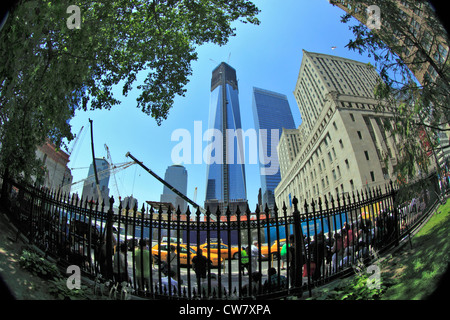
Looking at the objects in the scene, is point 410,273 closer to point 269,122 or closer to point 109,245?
point 109,245

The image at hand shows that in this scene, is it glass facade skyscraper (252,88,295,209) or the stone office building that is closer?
the stone office building

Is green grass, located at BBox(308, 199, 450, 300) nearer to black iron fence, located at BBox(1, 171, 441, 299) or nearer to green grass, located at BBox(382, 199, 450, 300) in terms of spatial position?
green grass, located at BBox(382, 199, 450, 300)

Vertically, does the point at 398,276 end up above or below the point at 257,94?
below

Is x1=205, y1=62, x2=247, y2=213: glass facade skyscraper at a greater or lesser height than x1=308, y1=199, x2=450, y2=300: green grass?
greater

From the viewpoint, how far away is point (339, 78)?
193ft

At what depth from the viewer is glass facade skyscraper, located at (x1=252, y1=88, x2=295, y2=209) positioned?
149 m

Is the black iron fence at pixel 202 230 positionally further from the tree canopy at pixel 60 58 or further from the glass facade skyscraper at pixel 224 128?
the glass facade skyscraper at pixel 224 128

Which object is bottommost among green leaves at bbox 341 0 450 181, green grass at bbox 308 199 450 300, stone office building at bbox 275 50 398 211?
green grass at bbox 308 199 450 300

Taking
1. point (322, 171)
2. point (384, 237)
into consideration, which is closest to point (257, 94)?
point (322, 171)

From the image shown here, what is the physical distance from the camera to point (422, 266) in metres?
3.28

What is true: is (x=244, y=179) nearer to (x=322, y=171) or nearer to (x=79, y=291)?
(x=322, y=171)

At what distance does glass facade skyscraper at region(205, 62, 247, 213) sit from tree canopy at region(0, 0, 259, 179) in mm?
132870

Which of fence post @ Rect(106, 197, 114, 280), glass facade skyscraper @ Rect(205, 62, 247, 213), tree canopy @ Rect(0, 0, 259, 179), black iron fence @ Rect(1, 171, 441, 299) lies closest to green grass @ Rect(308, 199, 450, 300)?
black iron fence @ Rect(1, 171, 441, 299)
